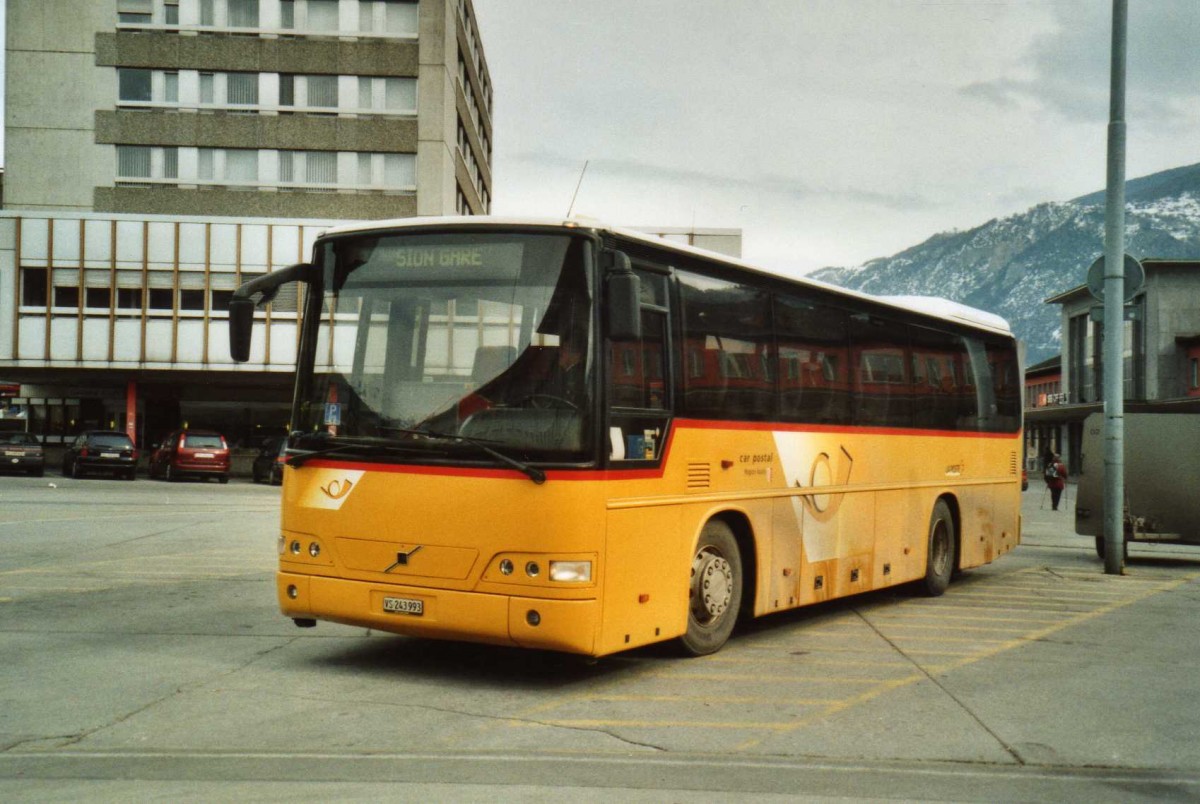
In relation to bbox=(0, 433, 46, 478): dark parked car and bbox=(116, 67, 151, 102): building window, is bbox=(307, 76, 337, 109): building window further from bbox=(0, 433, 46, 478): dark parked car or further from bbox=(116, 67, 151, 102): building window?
bbox=(0, 433, 46, 478): dark parked car

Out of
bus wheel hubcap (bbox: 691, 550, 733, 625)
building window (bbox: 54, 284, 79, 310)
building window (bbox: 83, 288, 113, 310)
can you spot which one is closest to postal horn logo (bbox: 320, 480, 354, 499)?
bus wheel hubcap (bbox: 691, 550, 733, 625)

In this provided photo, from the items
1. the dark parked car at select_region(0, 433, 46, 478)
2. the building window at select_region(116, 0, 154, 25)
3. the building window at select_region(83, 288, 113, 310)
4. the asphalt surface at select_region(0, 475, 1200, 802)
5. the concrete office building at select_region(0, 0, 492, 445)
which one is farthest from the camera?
the building window at select_region(116, 0, 154, 25)

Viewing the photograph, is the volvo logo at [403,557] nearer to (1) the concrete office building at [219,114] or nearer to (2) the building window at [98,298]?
(2) the building window at [98,298]

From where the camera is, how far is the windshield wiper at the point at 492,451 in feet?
25.3

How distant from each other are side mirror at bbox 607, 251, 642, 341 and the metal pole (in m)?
11.0

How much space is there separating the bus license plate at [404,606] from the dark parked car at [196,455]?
33678mm

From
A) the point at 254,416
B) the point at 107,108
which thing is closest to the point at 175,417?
the point at 254,416

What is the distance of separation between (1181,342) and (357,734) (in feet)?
233

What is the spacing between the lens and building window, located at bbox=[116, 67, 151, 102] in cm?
5416

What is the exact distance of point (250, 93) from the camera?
5447 centimetres

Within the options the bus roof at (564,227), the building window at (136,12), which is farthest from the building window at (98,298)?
the bus roof at (564,227)

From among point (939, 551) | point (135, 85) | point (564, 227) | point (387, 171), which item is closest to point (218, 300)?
point (387, 171)

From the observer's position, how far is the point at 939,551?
13945mm

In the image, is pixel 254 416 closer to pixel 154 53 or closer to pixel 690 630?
pixel 154 53
